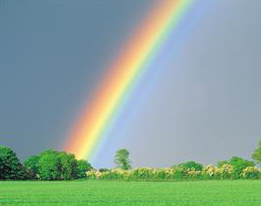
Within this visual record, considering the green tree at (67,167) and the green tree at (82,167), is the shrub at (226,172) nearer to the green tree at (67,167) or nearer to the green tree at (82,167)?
the green tree at (67,167)

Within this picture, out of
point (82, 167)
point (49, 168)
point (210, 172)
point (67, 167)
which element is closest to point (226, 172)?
point (210, 172)

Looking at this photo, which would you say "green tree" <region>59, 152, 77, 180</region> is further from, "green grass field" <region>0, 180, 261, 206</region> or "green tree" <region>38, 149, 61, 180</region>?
"green grass field" <region>0, 180, 261, 206</region>

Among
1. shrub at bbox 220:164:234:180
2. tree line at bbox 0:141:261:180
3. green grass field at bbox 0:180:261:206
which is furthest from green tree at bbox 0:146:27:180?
green grass field at bbox 0:180:261:206

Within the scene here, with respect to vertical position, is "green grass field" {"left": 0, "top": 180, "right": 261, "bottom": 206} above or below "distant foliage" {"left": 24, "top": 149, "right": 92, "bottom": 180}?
below

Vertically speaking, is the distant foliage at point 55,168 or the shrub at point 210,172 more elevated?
the distant foliage at point 55,168

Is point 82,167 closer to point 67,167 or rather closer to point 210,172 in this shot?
point 67,167

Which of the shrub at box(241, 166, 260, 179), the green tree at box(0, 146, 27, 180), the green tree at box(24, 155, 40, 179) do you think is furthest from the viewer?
the green tree at box(24, 155, 40, 179)

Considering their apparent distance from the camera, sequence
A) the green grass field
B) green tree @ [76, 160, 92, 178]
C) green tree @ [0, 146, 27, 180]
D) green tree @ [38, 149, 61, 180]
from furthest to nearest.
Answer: green tree @ [76, 160, 92, 178] < green tree @ [38, 149, 61, 180] < green tree @ [0, 146, 27, 180] < the green grass field

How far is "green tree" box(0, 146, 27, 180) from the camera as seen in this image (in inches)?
3769

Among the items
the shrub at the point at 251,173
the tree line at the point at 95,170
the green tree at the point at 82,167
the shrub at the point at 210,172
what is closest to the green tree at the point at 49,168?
the tree line at the point at 95,170

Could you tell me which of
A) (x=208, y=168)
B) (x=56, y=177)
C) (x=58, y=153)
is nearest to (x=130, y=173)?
(x=208, y=168)

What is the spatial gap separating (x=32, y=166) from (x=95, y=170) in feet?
64.4

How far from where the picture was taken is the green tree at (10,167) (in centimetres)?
9572

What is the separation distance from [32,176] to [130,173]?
24.1 meters
